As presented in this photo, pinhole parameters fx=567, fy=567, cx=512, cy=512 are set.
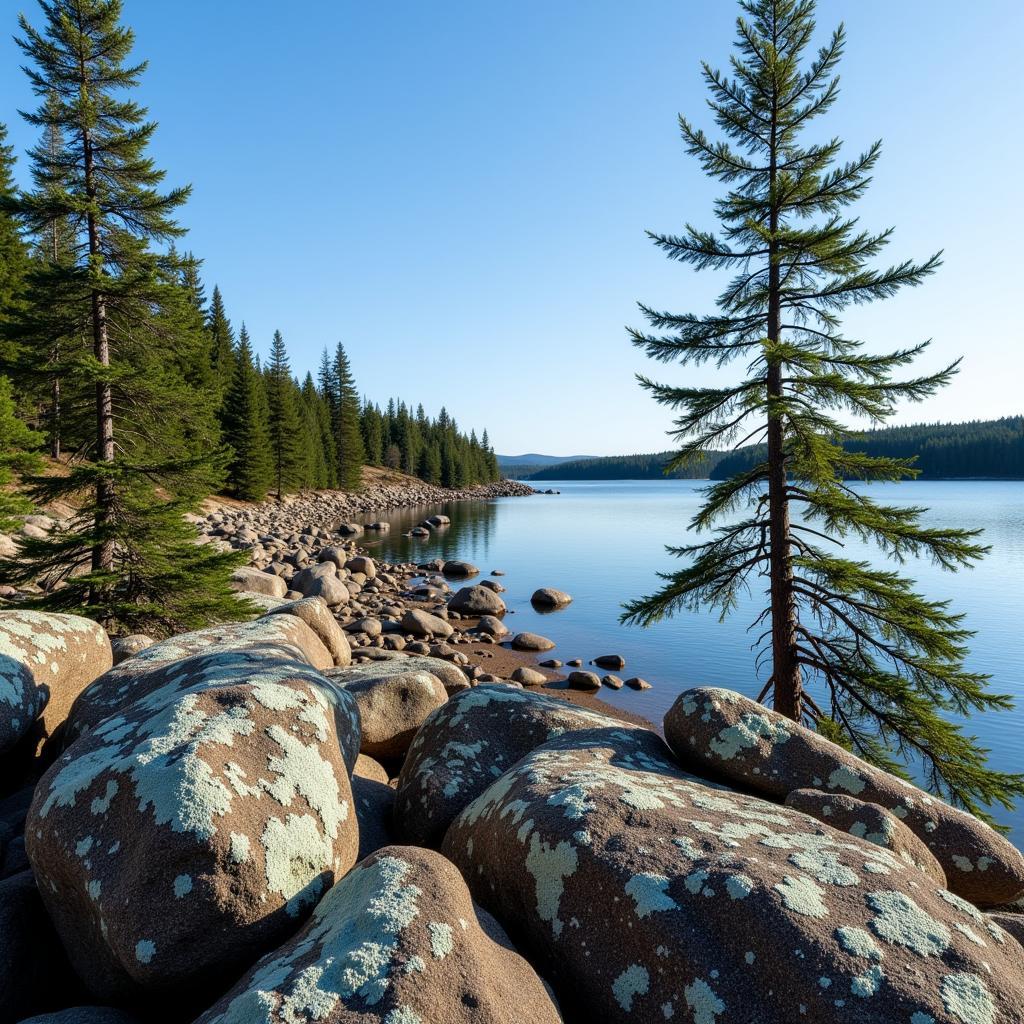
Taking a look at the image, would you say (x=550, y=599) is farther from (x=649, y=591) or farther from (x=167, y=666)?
(x=167, y=666)

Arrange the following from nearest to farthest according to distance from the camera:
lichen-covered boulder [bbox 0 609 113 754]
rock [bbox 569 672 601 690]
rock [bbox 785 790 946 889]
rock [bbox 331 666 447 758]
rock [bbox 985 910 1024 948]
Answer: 1. rock [bbox 985 910 1024 948]
2. rock [bbox 785 790 946 889]
3. lichen-covered boulder [bbox 0 609 113 754]
4. rock [bbox 331 666 447 758]
5. rock [bbox 569 672 601 690]

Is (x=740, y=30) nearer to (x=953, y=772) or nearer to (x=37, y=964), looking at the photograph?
(x=953, y=772)

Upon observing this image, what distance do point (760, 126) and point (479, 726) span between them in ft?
32.6

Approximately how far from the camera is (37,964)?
3023 millimetres

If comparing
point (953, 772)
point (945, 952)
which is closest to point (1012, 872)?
point (945, 952)

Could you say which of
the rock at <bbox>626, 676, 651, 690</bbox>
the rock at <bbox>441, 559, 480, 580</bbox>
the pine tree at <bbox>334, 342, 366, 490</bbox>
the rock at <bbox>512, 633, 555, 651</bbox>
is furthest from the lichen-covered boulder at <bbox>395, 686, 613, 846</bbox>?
the pine tree at <bbox>334, 342, 366, 490</bbox>

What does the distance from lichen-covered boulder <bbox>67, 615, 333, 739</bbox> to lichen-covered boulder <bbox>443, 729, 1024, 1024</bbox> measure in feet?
8.51

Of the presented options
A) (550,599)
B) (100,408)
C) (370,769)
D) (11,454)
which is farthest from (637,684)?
(11,454)

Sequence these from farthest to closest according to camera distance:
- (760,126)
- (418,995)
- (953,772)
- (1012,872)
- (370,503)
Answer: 1. (370,503)
2. (760,126)
3. (953,772)
4. (1012,872)
5. (418,995)

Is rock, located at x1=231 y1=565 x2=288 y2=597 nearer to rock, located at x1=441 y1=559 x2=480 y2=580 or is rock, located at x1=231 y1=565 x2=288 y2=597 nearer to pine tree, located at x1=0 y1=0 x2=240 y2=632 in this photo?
pine tree, located at x1=0 y1=0 x2=240 y2=632

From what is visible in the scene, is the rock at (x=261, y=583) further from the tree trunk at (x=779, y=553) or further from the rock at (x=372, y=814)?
the tree trunk at (x=779, y=553)

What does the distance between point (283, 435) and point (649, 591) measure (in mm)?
43215

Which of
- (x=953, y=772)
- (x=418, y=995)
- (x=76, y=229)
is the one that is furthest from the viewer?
(x=76, y=229)

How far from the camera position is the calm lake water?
15.3m
